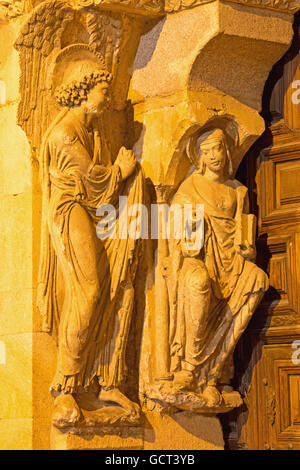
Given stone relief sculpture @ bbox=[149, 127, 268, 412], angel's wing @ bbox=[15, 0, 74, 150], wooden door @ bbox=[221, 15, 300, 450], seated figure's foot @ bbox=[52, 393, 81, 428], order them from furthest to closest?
wooden door @ bbox=[221, 15, 300, 450], stone relief sculpture @ bbox=[149, 127, 268, 412], angel's wing @ bbox=[15, 0, 74, 150], seated figure's foot @ bbox=[52, 393, 81, 428]

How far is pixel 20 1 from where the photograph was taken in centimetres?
543

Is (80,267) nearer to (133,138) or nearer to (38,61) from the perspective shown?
(133,138)

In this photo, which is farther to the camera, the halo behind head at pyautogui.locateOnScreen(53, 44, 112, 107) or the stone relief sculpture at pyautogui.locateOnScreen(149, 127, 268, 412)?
the stone relief sculpture at pyautogui.locateOnScreen(149, 127, 268, 412)

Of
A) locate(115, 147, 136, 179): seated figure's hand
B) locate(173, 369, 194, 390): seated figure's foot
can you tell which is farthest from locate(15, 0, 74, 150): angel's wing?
locate(173, 369, 194, 390): seated figure's foot

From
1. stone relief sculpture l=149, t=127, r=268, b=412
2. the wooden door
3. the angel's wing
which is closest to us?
the angel's wing

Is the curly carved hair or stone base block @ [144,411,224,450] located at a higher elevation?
the curly carved hair

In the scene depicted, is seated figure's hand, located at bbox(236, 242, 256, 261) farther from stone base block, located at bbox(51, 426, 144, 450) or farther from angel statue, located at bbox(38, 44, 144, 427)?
stone base block, located at bbox(51, 426, 144, 450)

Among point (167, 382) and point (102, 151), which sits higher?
point (102, 151)

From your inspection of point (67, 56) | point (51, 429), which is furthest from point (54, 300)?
point (67, 56)

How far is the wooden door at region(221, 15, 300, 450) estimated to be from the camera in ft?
18.5

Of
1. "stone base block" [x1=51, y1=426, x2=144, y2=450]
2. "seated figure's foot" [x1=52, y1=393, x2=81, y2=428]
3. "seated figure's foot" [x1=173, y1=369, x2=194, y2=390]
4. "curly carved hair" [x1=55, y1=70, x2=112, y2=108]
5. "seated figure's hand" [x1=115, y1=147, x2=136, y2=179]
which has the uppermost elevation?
"curly carved hair" [x1=55, y1=70, x2=112, y2=108]

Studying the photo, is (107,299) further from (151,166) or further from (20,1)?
(20,1)

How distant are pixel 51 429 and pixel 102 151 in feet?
4.24
